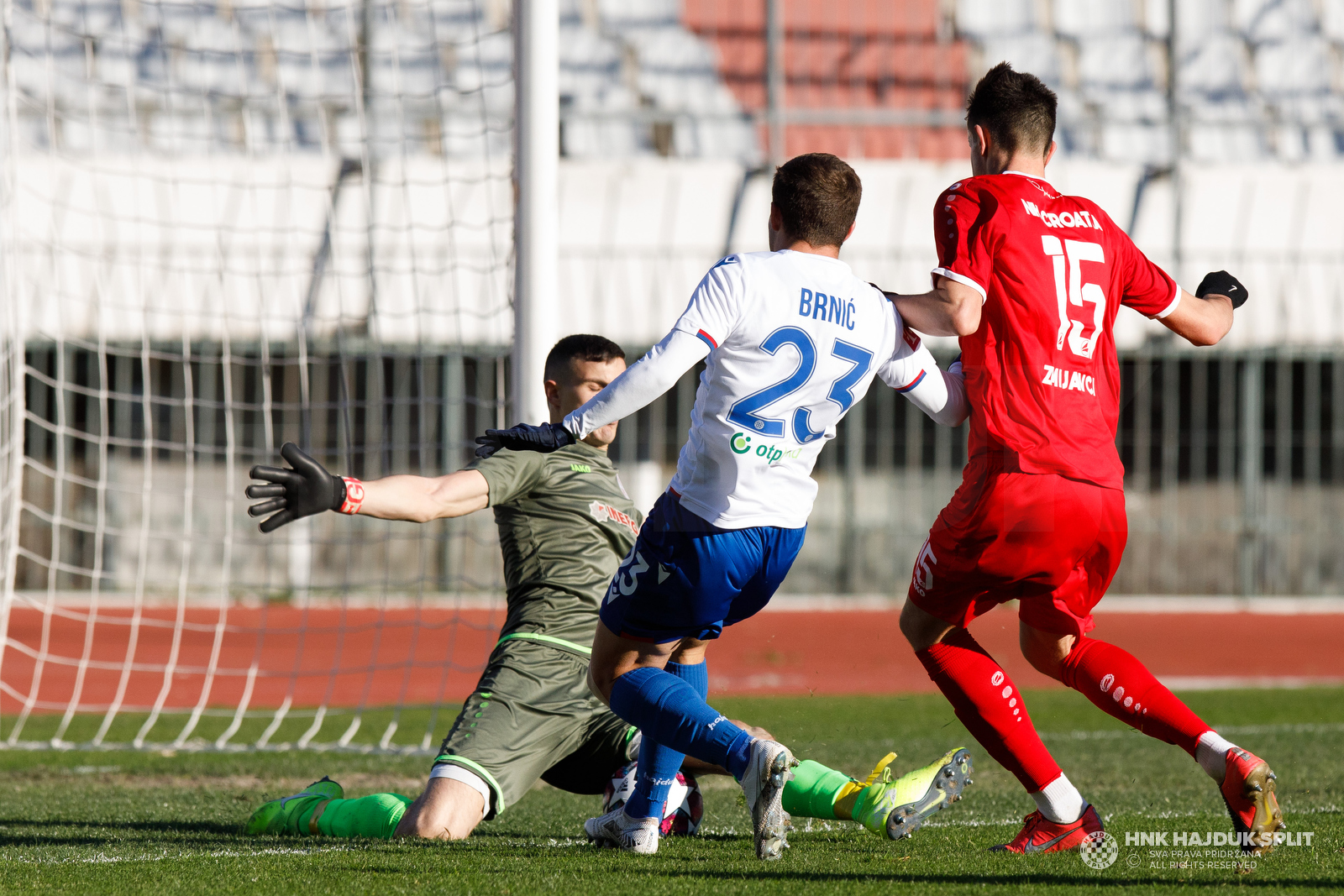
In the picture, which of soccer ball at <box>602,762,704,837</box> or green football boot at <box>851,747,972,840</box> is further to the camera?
soccer ball at <box>602,762,704,837</box>

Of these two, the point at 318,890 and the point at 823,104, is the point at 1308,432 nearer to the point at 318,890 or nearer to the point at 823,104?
the point at 823,104

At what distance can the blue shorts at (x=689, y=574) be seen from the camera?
10.6 ft

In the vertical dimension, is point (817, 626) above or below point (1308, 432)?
below

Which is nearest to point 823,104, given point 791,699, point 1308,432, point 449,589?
point 1308,432

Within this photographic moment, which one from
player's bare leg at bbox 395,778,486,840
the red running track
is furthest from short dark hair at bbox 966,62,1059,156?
the red running track

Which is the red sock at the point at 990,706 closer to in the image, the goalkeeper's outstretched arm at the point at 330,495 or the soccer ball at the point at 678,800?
the soccer ball at the point at 678,800

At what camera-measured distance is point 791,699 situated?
15.8ft

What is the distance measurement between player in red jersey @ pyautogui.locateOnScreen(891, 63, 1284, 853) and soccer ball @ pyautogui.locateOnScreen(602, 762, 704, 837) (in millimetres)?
899

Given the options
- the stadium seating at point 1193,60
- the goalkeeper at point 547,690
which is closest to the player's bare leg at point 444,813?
the goalkeeper at point 547,690

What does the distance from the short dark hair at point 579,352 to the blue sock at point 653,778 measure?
40.5 inches

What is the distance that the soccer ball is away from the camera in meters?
3.93

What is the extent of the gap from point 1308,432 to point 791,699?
33.4 feet

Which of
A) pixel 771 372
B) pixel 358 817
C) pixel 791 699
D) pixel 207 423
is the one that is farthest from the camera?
pixel 207 423

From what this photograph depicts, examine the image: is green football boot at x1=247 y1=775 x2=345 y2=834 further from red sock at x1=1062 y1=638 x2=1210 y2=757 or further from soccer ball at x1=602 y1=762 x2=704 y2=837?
red sock at x1=1062 y1=638 x2=1210 y2=757
